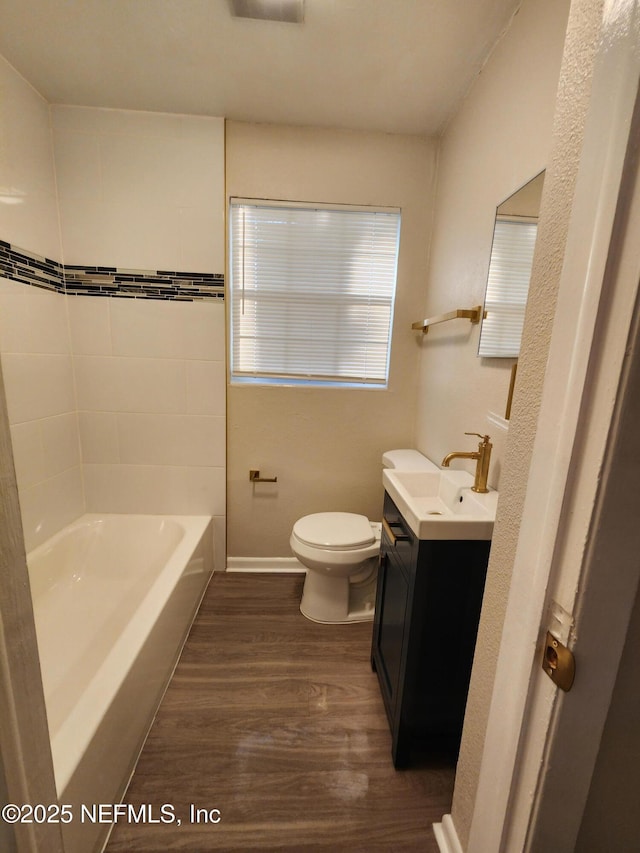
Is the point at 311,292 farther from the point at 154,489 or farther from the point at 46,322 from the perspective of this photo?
the point at 154,489

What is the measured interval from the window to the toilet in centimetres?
70

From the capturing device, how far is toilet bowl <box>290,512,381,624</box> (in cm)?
164

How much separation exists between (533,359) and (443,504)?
34.1 inches

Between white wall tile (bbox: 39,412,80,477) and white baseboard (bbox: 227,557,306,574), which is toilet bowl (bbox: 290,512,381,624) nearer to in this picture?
white baseboard (bbox: 227,557,306,574)

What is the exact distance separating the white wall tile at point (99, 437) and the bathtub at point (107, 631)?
366 mm

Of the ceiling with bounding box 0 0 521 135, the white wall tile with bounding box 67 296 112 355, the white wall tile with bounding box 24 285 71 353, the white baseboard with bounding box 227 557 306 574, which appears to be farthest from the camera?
the white baseboard with bounding box 227 557 306 574

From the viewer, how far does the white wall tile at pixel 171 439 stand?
1999 mm

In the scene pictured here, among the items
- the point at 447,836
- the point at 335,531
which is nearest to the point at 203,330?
the point at 335,531

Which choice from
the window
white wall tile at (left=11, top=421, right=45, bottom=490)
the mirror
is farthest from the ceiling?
white wall tile at (left=11, top=421, right=45, bottom=490)

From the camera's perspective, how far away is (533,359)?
1.99 feet

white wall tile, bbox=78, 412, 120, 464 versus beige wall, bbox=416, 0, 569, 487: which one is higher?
beige wall, bbox=416, 0, 569, 487

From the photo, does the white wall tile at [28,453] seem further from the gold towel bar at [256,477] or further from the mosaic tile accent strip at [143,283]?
the gold towel bar at [256,477]

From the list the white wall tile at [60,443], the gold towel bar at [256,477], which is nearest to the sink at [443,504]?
the gold towel bar at [256,477]

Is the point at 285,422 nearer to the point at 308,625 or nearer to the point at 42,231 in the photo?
the point at 308,625
